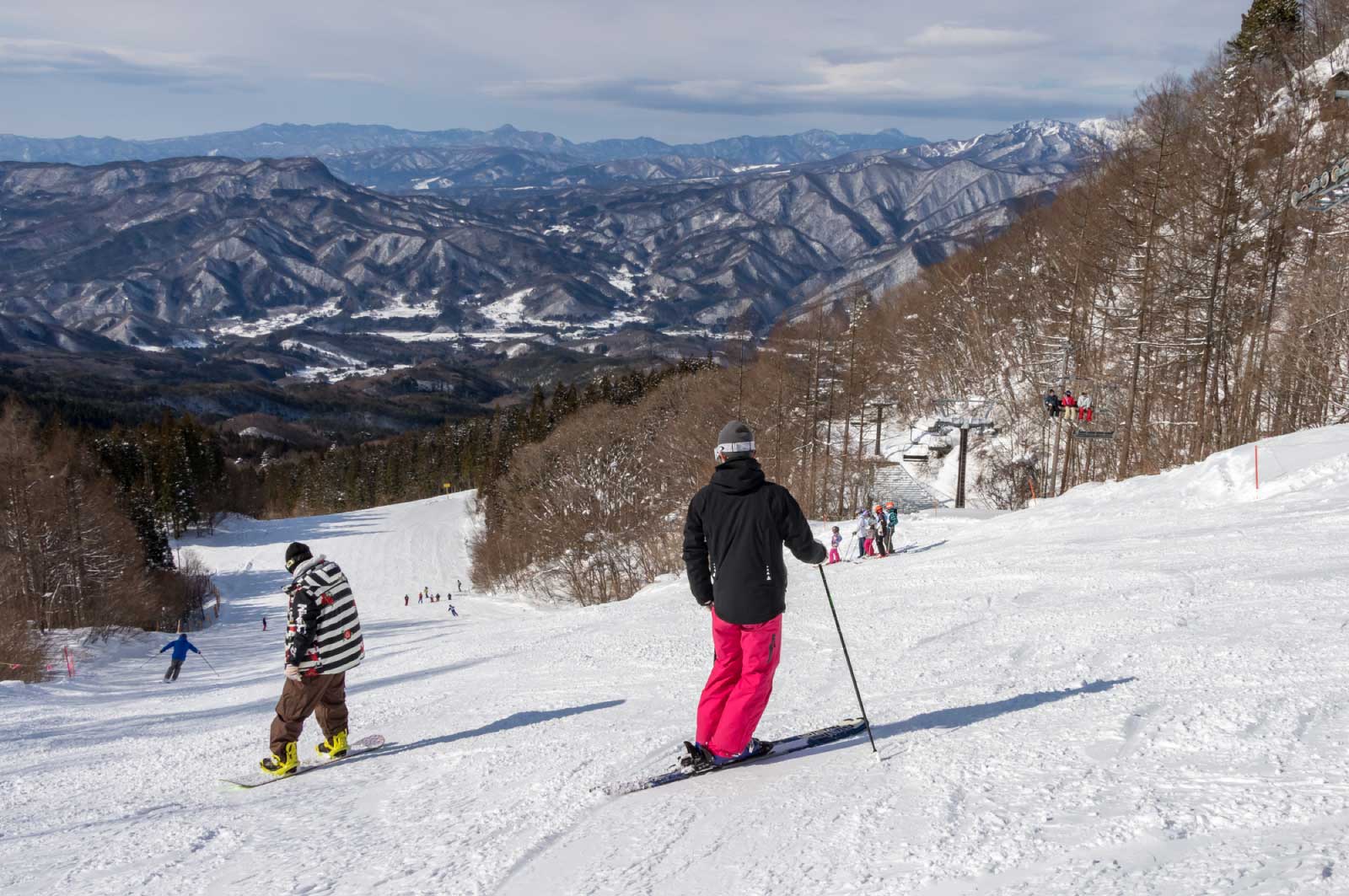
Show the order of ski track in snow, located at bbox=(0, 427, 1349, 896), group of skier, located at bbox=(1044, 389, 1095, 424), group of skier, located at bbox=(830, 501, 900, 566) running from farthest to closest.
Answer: group of skier, located at bbox=(1044, 389, 1095, 424), group of skier, located at bbox=(830, 501, 900, 566), ski track in snow, located at bbox=(0, 427, 1349, 896)

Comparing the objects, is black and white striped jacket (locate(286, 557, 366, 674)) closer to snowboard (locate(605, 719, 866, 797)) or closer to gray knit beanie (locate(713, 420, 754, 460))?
snowboard (locate(605, 719, 866, 797))

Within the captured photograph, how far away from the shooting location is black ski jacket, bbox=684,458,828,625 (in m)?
5.10

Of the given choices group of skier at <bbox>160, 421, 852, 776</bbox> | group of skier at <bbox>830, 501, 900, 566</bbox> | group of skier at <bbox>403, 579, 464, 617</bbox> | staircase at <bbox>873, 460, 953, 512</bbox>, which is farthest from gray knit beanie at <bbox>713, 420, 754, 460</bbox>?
group of skier at <bbox>403, 579, 464, 617</bbox>

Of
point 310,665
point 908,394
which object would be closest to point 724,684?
point 310,665

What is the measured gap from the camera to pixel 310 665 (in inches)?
260

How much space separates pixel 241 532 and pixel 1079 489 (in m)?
86.3

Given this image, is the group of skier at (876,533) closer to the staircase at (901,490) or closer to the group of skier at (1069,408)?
the group of skier at (1069,408)

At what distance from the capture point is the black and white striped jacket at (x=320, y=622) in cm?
652

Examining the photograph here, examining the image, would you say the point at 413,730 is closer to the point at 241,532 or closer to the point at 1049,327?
the point at 1049,327

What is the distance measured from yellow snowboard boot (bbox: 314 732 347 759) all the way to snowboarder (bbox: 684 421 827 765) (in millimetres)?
3182

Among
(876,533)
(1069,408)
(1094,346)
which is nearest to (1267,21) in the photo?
(1094,346)

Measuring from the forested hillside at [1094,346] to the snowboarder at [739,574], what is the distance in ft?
77.0

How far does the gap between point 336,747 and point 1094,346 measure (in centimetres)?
3697


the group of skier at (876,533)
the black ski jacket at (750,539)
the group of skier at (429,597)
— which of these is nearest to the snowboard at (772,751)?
the black ski jacket at (750,539)
